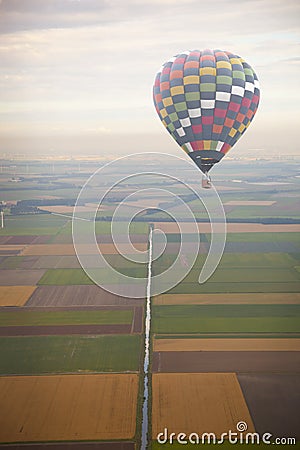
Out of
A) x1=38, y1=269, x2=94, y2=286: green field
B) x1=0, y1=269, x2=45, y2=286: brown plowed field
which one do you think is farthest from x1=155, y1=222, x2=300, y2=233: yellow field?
x1=0, y1=269, x2=45, y2=286: brown plowed field

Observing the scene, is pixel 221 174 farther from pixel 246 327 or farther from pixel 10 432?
pixel 10 432

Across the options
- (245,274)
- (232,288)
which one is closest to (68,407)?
(232,288)

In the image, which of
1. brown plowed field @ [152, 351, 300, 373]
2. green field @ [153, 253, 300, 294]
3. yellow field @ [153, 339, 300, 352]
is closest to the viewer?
brown plowed field @ [152, 351, 300, 373]

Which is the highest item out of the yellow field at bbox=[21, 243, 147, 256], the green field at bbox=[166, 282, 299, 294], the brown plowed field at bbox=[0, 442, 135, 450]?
the yellow field at bbox=[21, 243, 147, 256]

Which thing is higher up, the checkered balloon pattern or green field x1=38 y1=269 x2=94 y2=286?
the checkered balloon pattern

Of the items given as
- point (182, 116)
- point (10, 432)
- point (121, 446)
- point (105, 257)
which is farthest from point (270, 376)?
point (105, 257)

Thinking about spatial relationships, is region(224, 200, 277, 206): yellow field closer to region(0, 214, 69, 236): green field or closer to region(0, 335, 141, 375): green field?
region(0, 214, 69, 236): green field

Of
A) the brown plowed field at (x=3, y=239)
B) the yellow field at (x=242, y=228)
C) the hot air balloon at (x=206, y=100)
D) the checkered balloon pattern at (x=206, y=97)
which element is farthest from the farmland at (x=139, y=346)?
the checkered balloon pattern at (x=206, y=97)

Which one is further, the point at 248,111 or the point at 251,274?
the point at 251,274

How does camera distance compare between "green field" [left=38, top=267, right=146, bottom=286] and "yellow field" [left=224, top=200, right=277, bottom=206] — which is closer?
"green field" [left=38, top=267, right=146, bottom=286]
